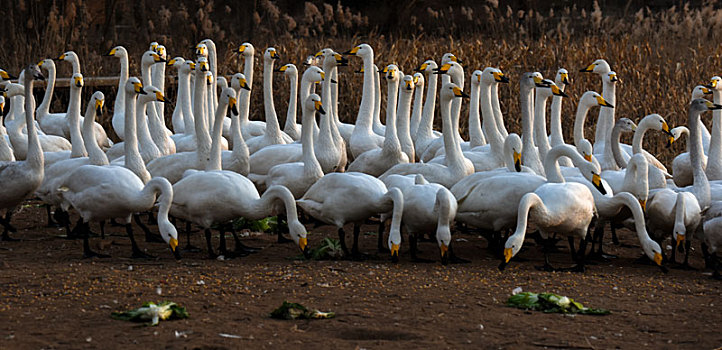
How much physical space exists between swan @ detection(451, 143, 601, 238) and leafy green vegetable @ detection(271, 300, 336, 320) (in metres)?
2.47

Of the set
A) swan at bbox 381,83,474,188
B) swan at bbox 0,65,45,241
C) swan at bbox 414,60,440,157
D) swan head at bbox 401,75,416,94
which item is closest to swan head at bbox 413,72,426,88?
swan at bbox 414,60,440,157

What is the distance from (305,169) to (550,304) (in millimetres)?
3642

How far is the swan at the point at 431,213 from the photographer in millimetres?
7340

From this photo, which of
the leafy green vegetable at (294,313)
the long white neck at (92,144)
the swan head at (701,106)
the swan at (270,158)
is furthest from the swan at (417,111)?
the leafy green vegetable at (294,313)

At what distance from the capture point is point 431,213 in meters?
7.57

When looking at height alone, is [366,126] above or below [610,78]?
below

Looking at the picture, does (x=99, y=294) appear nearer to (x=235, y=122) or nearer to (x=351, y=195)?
(x=351, y=195)

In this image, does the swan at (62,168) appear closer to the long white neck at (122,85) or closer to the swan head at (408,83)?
the long white neck at (122,85)

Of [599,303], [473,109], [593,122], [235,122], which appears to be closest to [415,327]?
[599,303]

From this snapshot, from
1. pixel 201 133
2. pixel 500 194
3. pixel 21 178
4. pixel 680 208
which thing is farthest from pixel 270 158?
pixel 680 208

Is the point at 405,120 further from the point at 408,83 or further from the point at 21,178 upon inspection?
the point at 21,178

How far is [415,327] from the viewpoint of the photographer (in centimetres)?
536

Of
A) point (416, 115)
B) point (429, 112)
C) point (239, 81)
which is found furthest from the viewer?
point (416, 115)

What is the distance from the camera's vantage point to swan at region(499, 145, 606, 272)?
7012mm
